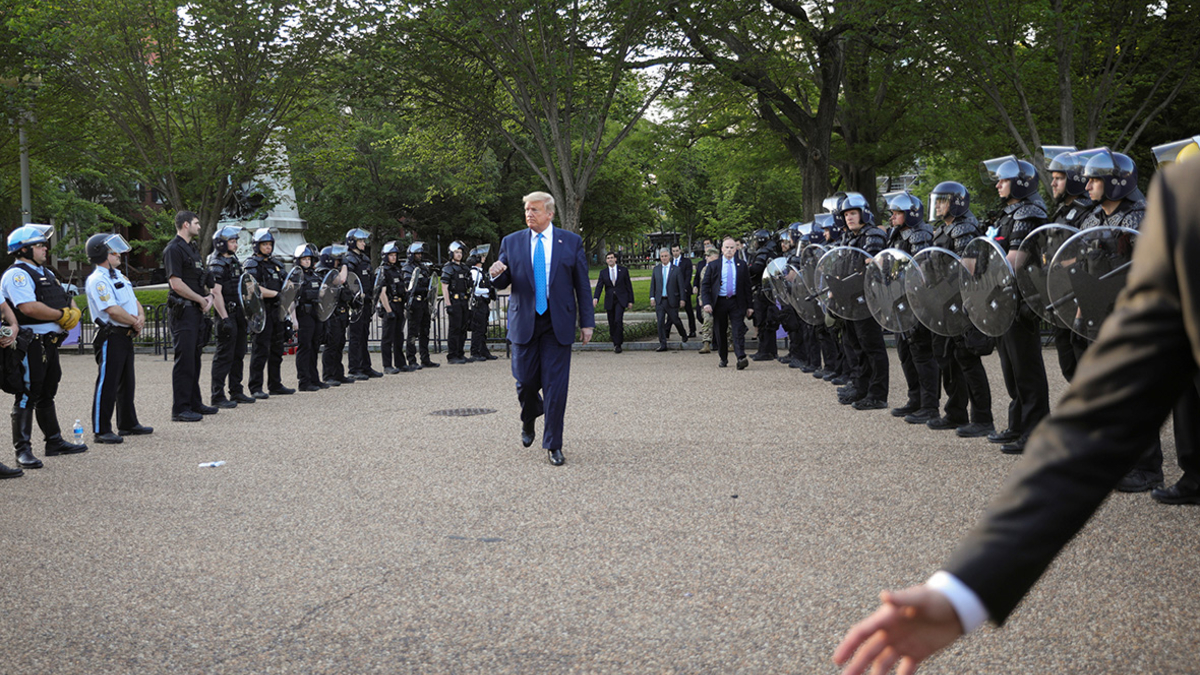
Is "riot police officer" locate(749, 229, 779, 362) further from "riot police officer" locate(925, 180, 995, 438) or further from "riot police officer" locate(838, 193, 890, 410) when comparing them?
"riot police officer" locate(925, 180, 995, 438)

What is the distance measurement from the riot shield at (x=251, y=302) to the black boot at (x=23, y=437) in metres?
4.50

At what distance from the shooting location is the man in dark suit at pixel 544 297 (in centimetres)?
816

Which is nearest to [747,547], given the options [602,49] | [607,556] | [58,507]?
[607,556]

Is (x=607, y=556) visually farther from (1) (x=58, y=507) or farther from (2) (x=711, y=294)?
(2) (x=711, y=294)

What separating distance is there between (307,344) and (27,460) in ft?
20.1

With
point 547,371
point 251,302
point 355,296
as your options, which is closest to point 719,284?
point 355,296

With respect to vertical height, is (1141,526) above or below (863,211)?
below

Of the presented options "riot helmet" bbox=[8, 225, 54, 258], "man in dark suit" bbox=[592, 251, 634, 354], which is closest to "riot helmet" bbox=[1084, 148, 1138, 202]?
"riot helmet" bbox=[8, 225, 54, 258]

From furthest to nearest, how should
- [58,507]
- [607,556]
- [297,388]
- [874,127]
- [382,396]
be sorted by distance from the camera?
[874,127]
[297,388]
[382,396]
[58,507]
[607,556]

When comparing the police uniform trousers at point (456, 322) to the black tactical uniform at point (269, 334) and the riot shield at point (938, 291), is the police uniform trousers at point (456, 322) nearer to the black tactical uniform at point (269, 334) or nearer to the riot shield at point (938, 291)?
the black tactical uniform at point (269, 334)

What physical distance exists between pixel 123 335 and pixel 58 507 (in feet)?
11.6

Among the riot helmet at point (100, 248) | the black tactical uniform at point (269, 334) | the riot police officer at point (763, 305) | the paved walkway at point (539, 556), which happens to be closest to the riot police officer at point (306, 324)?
the black tactical uniform at point (269, 334)

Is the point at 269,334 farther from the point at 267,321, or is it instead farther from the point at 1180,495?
the point at 1180,495

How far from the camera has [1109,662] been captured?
370 cm
